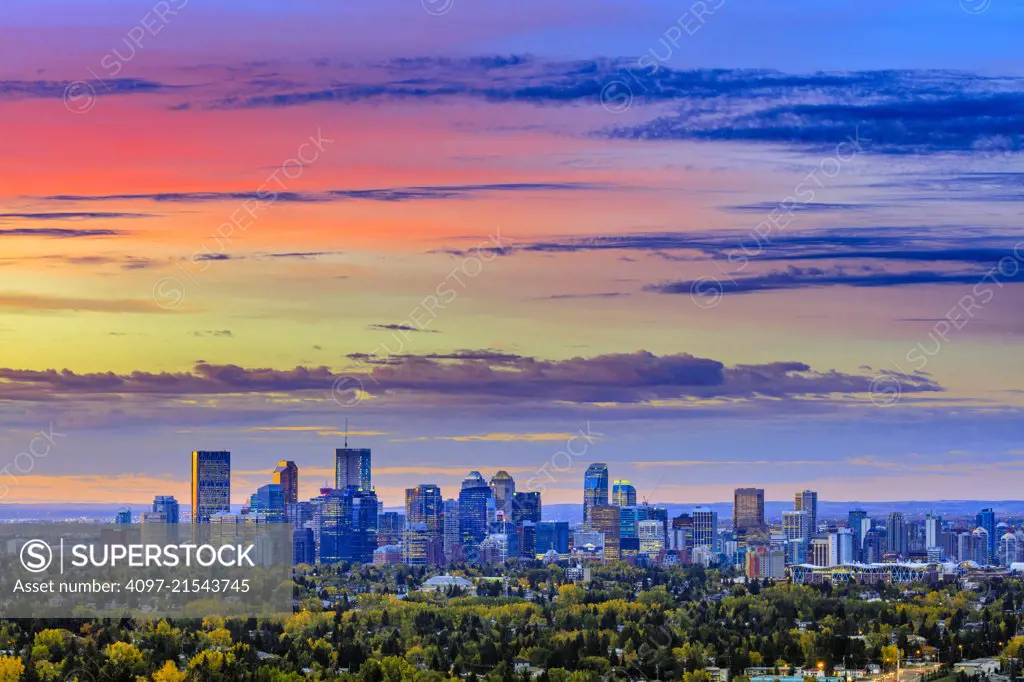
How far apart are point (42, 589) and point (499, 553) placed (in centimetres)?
7711

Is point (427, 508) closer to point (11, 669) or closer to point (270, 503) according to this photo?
point (270, 503)

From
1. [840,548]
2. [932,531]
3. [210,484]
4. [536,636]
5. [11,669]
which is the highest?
[210,484]

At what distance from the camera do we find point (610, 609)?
9631 centimetres

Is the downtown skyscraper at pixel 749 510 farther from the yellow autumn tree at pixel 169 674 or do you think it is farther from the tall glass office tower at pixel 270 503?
the yellow autumn tree at pixel 169 674

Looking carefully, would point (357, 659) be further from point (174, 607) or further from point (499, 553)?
point (499, 553)

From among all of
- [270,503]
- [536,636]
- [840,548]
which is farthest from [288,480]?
[536,636]

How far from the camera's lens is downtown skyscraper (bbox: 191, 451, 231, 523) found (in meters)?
143

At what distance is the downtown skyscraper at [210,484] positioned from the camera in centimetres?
14275

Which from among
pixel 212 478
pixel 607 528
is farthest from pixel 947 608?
pixel 607 528

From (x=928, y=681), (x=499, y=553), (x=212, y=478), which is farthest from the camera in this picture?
(x=499, y=553)

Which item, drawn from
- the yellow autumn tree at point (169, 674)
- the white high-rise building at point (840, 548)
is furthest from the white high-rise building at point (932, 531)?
the yellow autumn tree at point (169, 674)

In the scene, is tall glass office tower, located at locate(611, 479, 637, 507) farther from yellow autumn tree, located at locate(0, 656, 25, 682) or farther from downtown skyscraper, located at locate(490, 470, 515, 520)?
yellow autumn tree, located at locate(0, 656, 25, 682)

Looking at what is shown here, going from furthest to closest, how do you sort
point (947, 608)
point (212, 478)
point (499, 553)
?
point (499, 553) < point (212, 478) < point (947, 608)

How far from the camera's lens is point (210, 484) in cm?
14450
